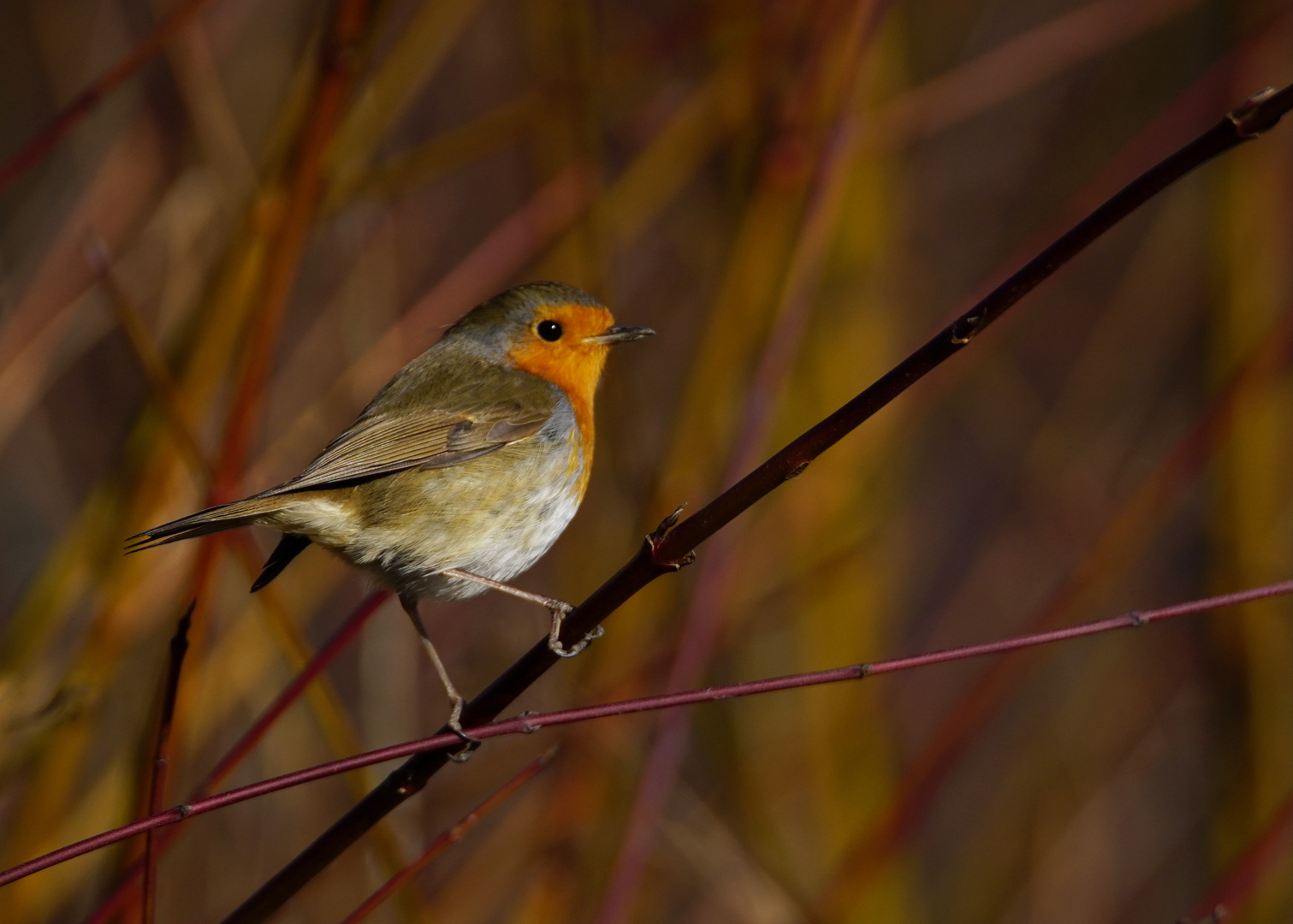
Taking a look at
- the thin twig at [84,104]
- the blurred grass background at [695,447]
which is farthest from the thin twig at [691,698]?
the thin twig at [84,104]

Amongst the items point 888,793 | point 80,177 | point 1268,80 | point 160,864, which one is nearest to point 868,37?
point 1268,80

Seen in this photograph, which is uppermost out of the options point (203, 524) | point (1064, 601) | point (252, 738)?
point (203, 524)

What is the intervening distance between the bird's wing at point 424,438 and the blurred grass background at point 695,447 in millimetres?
262

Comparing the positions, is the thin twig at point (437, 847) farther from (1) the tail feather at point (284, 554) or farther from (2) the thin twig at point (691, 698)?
(1) the tail feather at point (284, 554)

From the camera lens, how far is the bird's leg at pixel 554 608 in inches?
62.6

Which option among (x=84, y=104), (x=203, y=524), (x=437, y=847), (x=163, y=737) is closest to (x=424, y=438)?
(x=203, y=524)

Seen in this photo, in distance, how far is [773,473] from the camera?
130 centimetres

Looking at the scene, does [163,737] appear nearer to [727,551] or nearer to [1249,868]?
[727,551]

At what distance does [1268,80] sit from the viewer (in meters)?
3.06

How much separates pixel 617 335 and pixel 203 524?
1.05m

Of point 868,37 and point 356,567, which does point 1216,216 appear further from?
point 356,567

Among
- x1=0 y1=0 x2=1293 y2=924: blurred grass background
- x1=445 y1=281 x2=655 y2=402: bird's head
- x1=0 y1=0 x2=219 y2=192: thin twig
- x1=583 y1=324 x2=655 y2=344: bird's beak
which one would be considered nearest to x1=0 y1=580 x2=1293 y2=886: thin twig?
x1=0 y1=0 x2=1293 y2=924: blurred grass background

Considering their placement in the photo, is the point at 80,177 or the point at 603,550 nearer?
the point at 603,550

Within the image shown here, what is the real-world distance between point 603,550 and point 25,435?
5.98 ft
